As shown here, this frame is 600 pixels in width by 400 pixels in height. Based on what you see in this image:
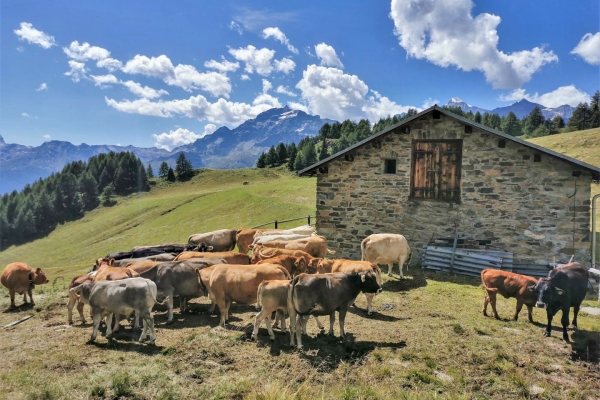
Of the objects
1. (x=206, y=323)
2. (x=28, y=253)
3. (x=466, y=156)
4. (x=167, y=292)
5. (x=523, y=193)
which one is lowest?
(x=28, y=253)

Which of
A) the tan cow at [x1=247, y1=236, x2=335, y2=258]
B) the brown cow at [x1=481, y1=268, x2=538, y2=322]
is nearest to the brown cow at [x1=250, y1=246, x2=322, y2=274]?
the tan cow at [x1=247, y1=236, x2=335, y2=258]

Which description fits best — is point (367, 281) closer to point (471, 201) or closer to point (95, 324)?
point (95, 324)

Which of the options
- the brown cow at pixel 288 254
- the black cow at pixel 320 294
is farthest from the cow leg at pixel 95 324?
the brown cow at pixel 288 254

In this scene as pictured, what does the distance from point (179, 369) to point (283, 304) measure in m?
2.39

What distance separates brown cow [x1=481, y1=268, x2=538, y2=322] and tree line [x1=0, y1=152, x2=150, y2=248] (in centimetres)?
10162

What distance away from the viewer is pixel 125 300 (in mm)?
7758

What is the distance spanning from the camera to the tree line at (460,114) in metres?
88.9

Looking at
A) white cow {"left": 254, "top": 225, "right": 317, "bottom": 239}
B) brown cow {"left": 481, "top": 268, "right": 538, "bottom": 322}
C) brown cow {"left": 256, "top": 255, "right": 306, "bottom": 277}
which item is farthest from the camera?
white cow {"left": 254, "top": 225, "right": 317, "bottom": 239}

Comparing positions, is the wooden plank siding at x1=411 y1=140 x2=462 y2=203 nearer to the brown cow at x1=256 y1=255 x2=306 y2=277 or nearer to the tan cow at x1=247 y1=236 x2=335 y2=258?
the tan cow at x1=247 y1=236 x2=335 y2=258

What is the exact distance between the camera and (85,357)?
7.06 m

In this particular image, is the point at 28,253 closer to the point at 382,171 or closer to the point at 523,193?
the point at 382,171

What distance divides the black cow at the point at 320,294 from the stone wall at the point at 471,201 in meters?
8.62

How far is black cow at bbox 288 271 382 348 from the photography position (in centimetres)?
749

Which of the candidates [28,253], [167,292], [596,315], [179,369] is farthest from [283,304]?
[28,253]
